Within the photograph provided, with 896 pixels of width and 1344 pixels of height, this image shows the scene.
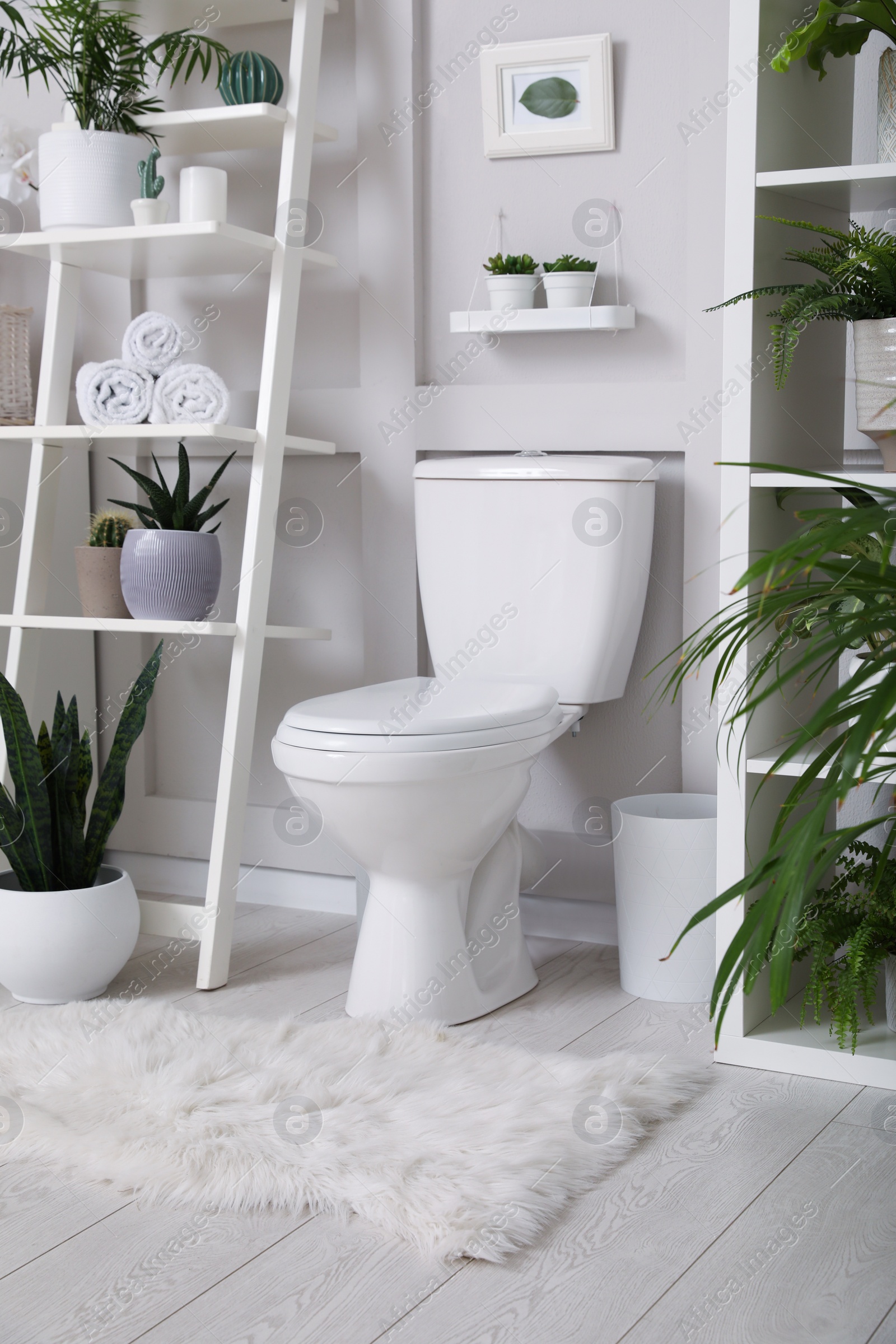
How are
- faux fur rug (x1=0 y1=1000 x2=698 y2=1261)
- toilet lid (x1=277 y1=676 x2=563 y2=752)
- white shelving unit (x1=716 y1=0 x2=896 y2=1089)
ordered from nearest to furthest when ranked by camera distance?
faux fur rug (x1=0 y1=1000 x2=698 y2=1261) < white shelving unit (x1=716 y1=0 x2=896 y2=1089) < toilet lid (x1=277 y1=676 x2=563 y2=752)

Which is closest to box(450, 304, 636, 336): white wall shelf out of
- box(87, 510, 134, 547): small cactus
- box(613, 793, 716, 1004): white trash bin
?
box(87, 510, 134, 547): small cactus

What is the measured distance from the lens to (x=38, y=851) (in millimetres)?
1987

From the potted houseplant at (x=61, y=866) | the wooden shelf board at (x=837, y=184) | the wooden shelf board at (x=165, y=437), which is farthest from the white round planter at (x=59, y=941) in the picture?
the wooden shelf board at (x=837, y=184)

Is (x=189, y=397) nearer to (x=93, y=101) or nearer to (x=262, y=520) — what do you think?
(x=262, y=520)

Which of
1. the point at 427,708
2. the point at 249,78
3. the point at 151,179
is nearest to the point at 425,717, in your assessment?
the point at 427,708

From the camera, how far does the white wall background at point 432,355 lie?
2109mm

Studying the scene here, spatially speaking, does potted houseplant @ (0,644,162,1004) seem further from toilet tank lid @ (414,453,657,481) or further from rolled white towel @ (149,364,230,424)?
toilet tank lid @ (414,453,657,481)

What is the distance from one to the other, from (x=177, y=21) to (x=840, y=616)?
1898mm

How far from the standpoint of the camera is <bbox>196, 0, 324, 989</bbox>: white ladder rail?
2.11m

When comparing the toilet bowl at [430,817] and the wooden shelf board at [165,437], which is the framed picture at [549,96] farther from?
the toilet bowl at [430,817]

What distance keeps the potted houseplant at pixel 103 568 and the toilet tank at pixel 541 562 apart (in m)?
0.53

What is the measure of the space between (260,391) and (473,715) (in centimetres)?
75

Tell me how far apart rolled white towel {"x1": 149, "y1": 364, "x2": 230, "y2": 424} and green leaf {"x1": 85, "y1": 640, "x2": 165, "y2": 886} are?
0.39 meters

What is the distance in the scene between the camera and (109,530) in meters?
2.22
